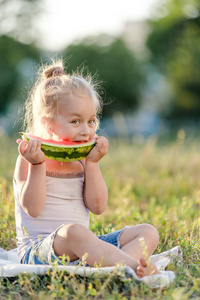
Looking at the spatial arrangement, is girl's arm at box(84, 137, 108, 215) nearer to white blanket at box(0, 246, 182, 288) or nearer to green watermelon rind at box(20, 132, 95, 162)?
green watermelon rind at box(20, 132, 95, 162)

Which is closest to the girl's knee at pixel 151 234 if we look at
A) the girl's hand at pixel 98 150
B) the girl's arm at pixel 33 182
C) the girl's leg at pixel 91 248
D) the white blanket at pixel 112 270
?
the white blanket at pixel 112 270

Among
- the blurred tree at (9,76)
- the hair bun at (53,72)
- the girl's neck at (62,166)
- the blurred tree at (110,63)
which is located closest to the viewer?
the girl's neck at (62,166)

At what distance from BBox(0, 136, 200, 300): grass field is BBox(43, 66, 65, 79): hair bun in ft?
4.49

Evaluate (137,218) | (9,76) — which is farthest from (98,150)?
(9,76)

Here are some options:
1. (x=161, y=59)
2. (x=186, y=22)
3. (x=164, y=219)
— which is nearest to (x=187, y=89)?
(x=161, y=59)

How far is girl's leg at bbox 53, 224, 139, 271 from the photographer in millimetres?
2898

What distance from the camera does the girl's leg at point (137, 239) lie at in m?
3.15

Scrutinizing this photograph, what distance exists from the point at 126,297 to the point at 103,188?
899mm

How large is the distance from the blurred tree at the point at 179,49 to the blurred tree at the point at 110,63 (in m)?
2.32

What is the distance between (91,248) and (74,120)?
39.5 inches

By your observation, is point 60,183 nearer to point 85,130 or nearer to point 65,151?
point 65,151

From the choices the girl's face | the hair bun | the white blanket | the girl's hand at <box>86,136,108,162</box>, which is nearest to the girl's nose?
the girl's face

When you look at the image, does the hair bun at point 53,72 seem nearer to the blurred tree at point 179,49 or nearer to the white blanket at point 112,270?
the white blanket at point 112,270

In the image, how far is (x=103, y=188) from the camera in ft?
11.0
